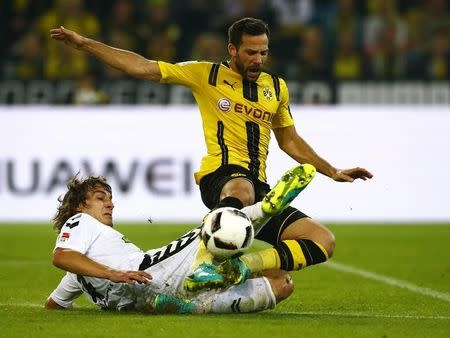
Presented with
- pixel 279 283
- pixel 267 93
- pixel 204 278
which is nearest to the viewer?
pixel 204 278

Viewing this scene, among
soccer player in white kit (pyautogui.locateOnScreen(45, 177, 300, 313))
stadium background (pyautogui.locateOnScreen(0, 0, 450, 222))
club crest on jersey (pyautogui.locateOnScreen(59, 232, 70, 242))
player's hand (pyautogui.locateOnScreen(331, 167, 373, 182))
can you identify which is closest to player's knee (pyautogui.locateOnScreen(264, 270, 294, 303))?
soccer player in white kit (pyautogui.locateOnScreen(45, 177, 300, 313))

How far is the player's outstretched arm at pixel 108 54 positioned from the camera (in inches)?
306

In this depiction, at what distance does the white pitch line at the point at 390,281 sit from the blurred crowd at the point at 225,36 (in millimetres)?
5878

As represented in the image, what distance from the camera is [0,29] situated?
17875 mm

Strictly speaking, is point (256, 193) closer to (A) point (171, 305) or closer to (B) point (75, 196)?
(A) point (171, 305)

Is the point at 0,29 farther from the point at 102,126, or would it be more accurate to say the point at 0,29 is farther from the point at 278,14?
the point at 278,14

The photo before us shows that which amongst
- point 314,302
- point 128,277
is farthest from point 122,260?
point 314,302

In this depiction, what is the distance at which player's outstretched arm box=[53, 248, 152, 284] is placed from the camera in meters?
7.05

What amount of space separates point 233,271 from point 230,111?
5.11 feet

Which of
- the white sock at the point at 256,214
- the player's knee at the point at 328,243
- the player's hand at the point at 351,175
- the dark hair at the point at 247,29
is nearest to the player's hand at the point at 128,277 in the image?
the white sock at the point at 256,214

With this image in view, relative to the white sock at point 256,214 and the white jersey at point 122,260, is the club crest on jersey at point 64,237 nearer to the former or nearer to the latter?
the white jersey at point 122,260

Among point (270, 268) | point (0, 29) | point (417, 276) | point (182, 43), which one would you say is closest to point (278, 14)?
point (182, 43)

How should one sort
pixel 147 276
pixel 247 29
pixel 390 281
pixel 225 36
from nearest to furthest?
pixel 147 276 < pixel 247 29 < pixel 390 281 < pixel 225 36

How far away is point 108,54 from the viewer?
7.83 meters
